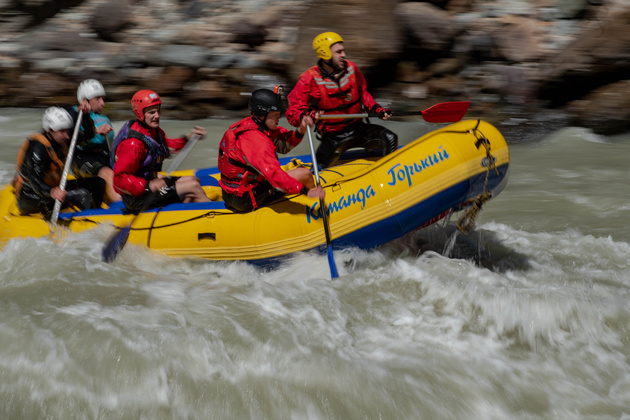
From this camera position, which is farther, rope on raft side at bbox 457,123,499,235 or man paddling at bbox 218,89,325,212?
rope on raft side at bbox 457,123,499,235

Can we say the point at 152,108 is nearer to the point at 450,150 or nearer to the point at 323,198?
the point at 323,198

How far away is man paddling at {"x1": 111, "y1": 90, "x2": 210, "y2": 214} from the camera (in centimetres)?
437

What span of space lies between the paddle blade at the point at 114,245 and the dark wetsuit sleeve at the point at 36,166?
25.5 inches

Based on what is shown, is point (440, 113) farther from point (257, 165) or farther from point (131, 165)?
point (131, 165)

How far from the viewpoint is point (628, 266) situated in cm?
448

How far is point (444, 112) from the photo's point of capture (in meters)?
4.67

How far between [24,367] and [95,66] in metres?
9.04

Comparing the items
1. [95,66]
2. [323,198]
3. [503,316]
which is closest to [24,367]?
[323,198]

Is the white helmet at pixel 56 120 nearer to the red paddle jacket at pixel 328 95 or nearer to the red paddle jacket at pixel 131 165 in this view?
the red paddle jacket at pixel 131 165

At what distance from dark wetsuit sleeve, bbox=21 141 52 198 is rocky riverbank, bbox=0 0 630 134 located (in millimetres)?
3670

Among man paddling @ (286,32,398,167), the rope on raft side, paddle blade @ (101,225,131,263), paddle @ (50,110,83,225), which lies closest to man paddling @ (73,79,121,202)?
paddle @ (50,110,83,225)

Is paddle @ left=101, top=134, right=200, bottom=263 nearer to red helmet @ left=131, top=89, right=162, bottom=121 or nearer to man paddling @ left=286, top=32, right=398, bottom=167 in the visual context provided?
red helmet @ left=131, top=89, right=162, bottom=121

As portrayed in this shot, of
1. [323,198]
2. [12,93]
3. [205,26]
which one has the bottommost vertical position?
[12,93]

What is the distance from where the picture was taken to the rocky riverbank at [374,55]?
344 inches
